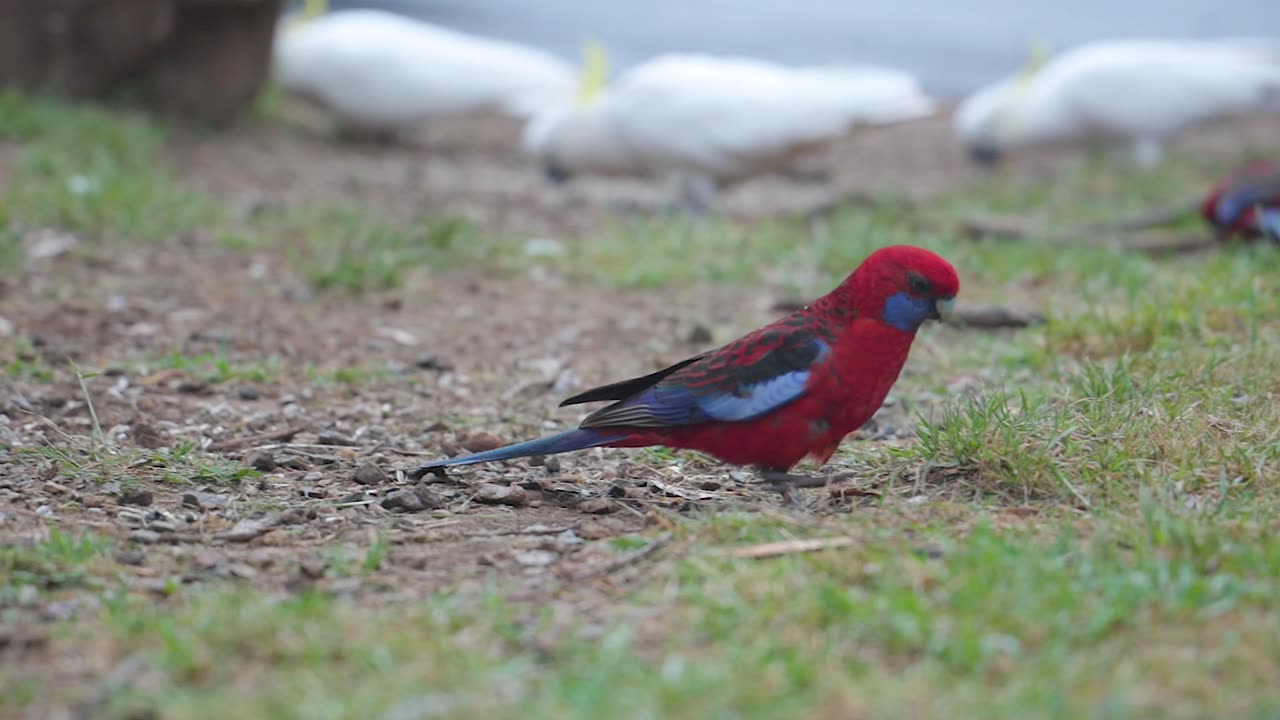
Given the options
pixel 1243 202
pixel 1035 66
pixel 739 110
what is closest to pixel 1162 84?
Result: pixel 1035 66

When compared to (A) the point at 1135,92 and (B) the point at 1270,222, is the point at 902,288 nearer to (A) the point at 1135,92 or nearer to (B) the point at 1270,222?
(B) the point at 1270,222

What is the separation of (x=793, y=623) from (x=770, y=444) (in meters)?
0.71

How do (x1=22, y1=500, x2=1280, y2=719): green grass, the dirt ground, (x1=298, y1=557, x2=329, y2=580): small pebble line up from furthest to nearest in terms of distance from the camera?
the dirt ground → (x1=298, y1=557, x2=329, y2=580): small pebble → (x1=22, y1=500, x2=1280, y2=719): green grass

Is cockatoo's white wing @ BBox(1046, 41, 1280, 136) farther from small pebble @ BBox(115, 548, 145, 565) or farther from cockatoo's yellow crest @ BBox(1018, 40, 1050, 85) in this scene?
small pebble @ BBox(115, 548, 145, 565)

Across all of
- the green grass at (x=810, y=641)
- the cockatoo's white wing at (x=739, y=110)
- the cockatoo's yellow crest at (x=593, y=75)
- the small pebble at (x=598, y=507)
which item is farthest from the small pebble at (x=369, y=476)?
the cockatoo's yellow crest at (x=593, y=75)

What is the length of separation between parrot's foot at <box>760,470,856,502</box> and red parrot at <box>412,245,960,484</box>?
12mm

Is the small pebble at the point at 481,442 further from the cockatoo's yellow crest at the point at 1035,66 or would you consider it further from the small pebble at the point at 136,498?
the cockatoo's yellow crest at the point at 1035,66

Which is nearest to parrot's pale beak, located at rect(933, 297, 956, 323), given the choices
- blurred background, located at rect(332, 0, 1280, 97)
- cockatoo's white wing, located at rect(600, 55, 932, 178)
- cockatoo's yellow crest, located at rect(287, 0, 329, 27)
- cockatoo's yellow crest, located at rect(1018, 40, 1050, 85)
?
cockatoo's white wing, located at rect(600, 55, 932, 178)

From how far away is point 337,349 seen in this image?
13.5 feet

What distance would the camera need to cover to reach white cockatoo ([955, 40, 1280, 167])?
Answer: 769cm

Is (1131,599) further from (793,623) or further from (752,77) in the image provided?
(752,77)

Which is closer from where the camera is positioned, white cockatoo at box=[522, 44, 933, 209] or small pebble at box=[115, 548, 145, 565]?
small pebble at box=[115, 548, 145, 565]

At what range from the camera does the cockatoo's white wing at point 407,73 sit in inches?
327

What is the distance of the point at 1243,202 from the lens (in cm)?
496
